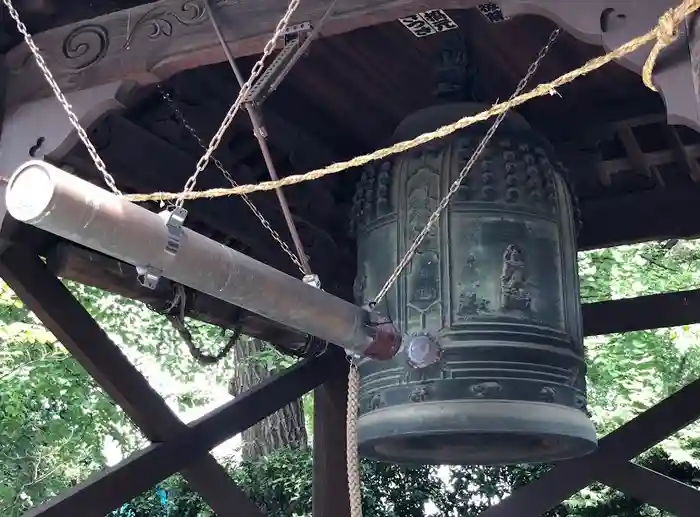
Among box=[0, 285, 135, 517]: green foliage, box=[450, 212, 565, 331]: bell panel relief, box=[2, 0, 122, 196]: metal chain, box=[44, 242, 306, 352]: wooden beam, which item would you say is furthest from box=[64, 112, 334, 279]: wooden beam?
box=[0, 285, 135, 517]: green foliage

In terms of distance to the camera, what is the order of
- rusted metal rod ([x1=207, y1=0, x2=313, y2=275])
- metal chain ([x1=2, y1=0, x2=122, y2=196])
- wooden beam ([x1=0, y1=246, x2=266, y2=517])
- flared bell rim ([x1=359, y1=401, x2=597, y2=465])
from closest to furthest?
1. metal chain ([x1=2, y1=0, x2=122, y2=196])
2. rusted metal rod ([x1=207, y1=0, x2=313, y2=275])
3. flared bell rim ([x1=359, y1=401, x2=597, y2=465])
4. wooden beam ([x1=0, y1=246, x2=266, y2=517])

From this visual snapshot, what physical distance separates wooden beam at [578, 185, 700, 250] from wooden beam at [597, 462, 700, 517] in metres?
0.83

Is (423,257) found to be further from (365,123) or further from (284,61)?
(365,123)

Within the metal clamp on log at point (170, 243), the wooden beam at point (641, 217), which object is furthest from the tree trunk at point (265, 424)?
the metal clamp on log at point (170, 243)

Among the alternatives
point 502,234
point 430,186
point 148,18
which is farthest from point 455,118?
point 148,18

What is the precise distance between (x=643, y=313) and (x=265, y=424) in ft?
11.9

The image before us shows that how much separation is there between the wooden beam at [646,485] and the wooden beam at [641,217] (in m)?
0.83

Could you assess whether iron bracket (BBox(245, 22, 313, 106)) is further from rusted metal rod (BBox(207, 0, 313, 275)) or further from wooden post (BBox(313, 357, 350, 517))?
wooden post (BBox(313, 357, 350, 517))

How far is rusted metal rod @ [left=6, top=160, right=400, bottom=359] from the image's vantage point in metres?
1.20

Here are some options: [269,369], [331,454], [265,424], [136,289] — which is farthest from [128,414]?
[265,424]

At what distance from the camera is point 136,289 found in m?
2.85

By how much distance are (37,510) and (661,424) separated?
2.16m

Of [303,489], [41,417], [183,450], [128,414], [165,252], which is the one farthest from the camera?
[41,417]

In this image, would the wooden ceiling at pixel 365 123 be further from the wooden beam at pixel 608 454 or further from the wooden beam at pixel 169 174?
the wooden beam at pixel 608 454
